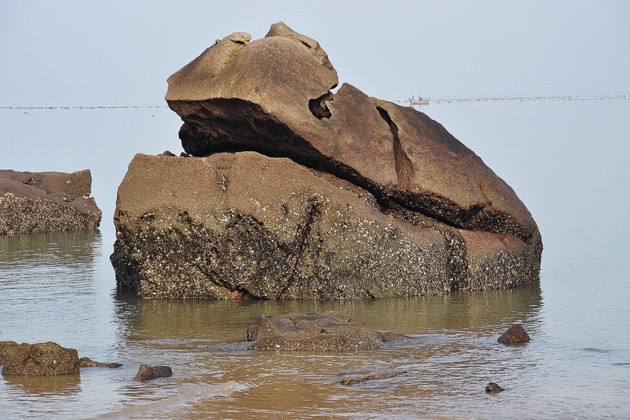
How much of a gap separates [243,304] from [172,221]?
1542 mm

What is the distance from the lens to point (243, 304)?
16.8 meters

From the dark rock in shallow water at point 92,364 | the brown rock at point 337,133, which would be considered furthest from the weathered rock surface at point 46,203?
the dark rock in shallow water at point 92,364

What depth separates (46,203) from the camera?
2589 cm

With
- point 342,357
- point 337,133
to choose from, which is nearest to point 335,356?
point 342,357

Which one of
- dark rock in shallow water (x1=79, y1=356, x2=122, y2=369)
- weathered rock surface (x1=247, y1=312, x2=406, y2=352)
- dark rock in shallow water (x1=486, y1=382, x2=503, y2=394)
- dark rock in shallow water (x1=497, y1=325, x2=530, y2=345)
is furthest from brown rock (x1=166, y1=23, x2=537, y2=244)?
dark rock in shallow water (x1=486, y1=382, x2=503, y2=394)

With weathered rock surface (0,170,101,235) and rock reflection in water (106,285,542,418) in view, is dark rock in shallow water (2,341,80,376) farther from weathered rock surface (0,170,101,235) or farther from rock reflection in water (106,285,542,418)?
weathered rock surface (0,170,101,235)

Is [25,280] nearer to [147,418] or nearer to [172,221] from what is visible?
[172,221]

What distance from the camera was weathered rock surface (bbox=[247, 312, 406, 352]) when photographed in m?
13.2

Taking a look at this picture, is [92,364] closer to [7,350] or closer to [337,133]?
[7,350]

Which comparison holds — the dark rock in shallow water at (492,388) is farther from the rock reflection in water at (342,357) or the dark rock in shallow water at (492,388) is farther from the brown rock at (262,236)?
the brown rock at (262,236)

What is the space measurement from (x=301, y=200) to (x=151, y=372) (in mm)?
5245

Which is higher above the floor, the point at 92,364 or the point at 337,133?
the point at 337,133

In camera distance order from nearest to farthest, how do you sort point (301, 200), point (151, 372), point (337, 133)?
point (151, 372), point (301, 200), point (337, 133)

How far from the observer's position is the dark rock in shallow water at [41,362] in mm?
12133
